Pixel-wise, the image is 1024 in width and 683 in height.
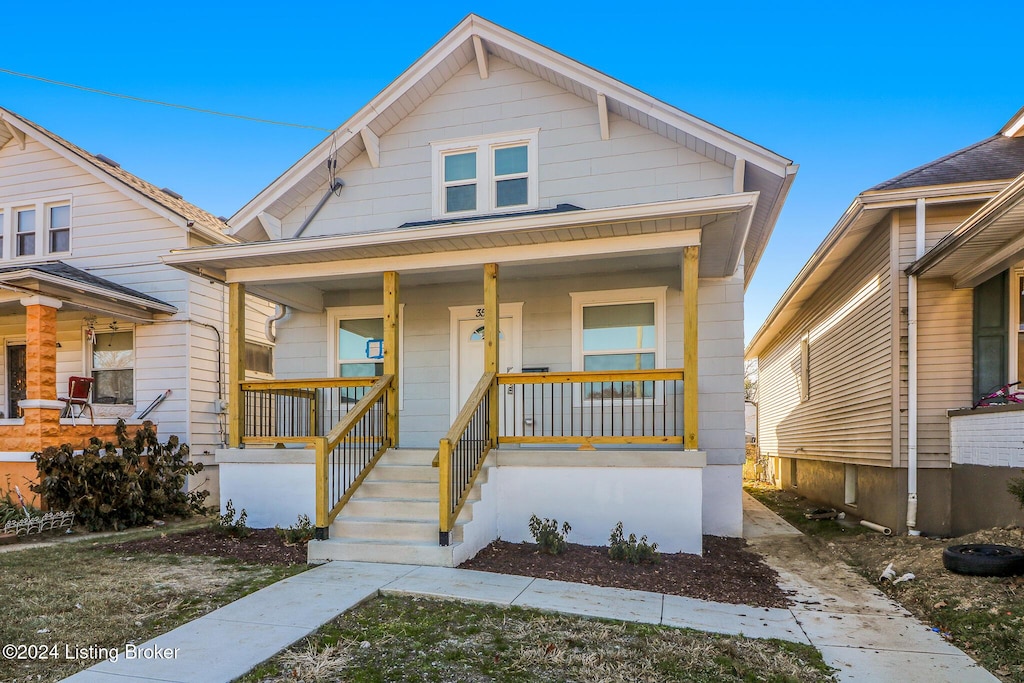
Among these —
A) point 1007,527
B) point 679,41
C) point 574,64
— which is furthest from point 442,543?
point 679,41

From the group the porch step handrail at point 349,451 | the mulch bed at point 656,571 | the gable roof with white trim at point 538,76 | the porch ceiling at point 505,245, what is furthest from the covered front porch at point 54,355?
the mulch bed at point 656,571

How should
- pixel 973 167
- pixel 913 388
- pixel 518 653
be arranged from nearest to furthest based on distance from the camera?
pixel 518 653, pixel 913 388, pixel 973 167

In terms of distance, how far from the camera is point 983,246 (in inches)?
267

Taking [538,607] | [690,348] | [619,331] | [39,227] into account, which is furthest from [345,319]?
[39,227]

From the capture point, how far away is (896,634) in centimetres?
466

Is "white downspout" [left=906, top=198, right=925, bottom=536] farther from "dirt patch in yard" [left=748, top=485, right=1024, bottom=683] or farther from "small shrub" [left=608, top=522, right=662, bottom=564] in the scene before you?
"small shrub" [left=608, top=522, right=662, bottom=564]

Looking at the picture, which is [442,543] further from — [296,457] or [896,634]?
[896,634]

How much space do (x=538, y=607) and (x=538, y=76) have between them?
24.5 feet

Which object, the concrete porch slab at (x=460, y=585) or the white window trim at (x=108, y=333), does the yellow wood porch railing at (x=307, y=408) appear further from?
the concrete porch slab at (x=460, y=585)

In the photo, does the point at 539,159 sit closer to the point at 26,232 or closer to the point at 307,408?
the point at 307,408

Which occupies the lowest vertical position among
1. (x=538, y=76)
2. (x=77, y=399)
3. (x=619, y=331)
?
(x=77, y=399)

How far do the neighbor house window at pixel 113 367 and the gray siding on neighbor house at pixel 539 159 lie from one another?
4.22 meters

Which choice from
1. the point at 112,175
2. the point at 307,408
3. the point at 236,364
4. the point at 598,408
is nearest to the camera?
the point at 236,364

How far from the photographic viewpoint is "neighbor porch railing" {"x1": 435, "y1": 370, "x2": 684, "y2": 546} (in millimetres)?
6230
